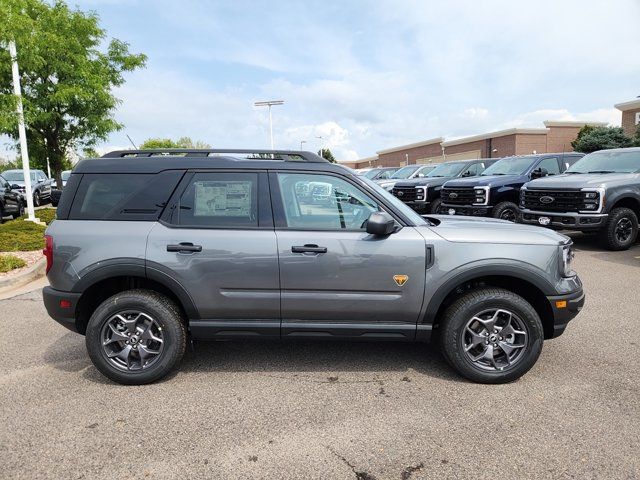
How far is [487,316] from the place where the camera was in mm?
3646

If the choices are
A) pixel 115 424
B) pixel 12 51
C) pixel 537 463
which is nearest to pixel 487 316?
pixel 537 463

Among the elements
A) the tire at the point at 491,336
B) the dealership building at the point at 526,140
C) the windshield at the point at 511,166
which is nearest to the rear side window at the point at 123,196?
the tire at the point at 491,336

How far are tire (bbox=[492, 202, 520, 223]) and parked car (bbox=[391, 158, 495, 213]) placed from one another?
2550 mm

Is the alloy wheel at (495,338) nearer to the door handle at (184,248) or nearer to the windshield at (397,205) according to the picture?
the windshield at (397,205)

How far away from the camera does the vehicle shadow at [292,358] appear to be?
3941mm

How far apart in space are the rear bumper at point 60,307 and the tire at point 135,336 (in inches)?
7.8

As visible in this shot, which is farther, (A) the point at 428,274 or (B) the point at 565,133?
(B) the point at 565,133

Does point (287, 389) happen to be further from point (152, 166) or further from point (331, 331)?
point (152, 166)

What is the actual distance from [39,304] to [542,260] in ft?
20.0

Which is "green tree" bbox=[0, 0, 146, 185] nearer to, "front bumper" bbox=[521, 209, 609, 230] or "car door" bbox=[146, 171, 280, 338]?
"car door" bbox=[146, 171, 280, 338]

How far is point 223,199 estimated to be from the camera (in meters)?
3.74

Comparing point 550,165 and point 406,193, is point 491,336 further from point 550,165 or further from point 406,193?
point 406,193

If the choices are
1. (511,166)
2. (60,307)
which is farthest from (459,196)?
(60,307)

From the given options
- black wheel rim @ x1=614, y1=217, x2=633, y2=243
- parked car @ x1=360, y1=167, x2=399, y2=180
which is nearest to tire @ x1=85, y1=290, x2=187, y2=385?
black wheel rim @ x1=614, y1=217, x2=633, y2=243
